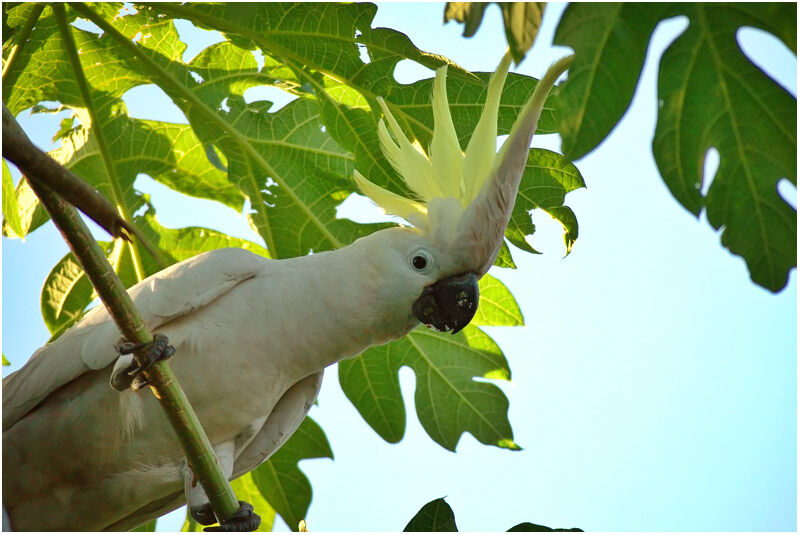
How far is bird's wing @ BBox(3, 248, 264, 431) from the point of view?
265 centimetres

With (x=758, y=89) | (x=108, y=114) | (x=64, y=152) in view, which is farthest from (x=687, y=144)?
(x=64, y=152)

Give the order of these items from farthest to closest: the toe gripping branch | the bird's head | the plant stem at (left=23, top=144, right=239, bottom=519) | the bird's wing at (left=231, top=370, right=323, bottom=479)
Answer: the bird's wing at (left=231, top=370, right=323, bottom=479)
the bird's head
the toe gripping branch
the plant stem at (left=23, top=144, right=239, bottom=519)

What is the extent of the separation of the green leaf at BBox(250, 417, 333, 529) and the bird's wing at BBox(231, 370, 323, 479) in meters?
0.65

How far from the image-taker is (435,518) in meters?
2.50

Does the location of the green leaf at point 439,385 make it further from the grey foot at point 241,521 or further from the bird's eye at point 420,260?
the grey foot at point 241,521

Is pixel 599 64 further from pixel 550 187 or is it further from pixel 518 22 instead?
pixel 550 187

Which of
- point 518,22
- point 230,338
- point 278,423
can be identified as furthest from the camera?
point 278,423

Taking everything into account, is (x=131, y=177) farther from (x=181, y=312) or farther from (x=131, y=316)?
(x=131, y=316)

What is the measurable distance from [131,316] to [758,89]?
63.6 inches

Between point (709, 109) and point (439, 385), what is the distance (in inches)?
78.3

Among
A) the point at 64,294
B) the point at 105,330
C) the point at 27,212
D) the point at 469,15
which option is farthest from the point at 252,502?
the point at 469,15

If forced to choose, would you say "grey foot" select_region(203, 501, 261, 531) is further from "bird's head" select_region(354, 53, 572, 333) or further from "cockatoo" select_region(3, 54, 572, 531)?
"bird's head" select_region(354, 53, 572, 333)

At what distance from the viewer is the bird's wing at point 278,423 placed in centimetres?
299

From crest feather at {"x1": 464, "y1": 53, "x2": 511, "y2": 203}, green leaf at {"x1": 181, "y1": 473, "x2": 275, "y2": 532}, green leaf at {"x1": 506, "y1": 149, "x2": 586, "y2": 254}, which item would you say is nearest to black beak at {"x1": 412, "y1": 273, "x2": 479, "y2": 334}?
crest feather at {"x1": 464, "y1": 53, "x2": 511, "y2": 203}
